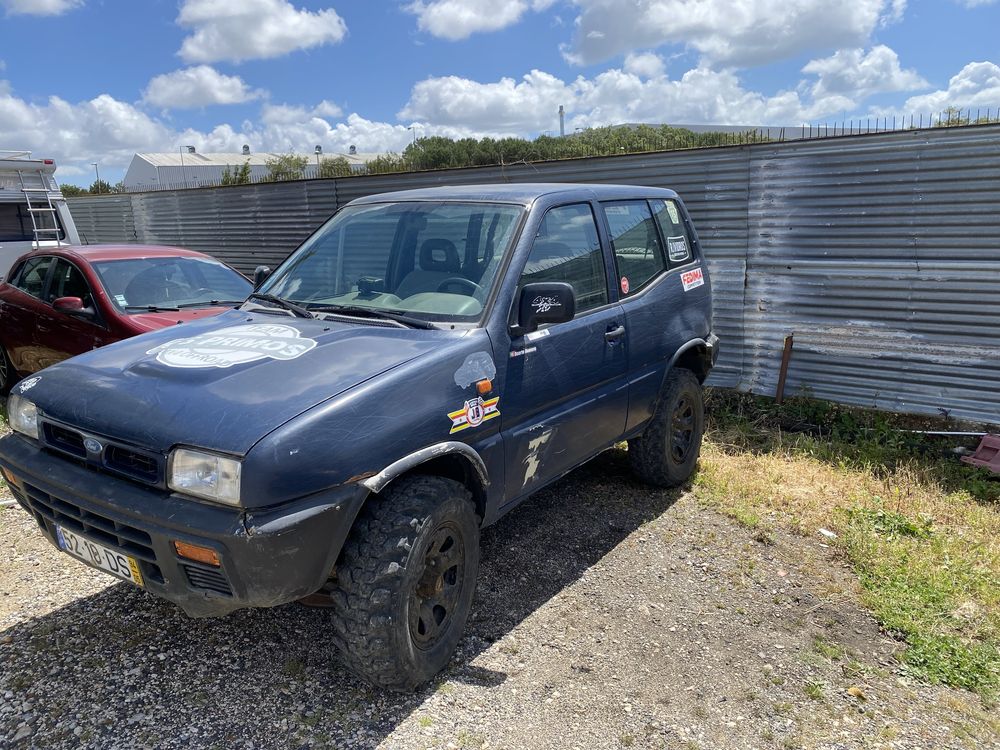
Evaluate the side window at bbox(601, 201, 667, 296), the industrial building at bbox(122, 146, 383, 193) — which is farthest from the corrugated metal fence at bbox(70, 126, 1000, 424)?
the industrial building at bbox(122, 146, 383, 193)

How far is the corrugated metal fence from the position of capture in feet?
18.6

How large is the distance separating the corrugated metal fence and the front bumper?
17.2ft

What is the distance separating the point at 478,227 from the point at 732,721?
2.44m

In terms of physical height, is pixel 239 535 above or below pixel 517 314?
below

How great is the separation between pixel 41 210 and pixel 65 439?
8.25m

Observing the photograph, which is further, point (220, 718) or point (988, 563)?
point (988, 563)

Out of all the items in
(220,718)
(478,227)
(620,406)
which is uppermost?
(478,227)

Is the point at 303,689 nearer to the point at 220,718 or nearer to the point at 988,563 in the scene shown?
the point at 220,718

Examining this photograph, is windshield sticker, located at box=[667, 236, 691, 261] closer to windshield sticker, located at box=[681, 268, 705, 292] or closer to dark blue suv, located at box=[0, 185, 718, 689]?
windshield sticker, located at box=[681, 268, 705, 292]

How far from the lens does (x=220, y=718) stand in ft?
9.05

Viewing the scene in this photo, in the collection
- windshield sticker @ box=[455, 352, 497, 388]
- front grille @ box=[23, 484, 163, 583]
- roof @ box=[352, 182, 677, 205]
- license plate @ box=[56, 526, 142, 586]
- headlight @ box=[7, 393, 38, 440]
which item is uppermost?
roof @ box=[352, 182, 677, 205]

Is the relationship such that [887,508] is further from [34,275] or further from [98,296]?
[34,275]

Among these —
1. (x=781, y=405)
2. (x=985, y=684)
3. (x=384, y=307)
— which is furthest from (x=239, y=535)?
(x=781, y=405)

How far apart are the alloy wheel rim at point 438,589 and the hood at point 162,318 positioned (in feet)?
11.0
